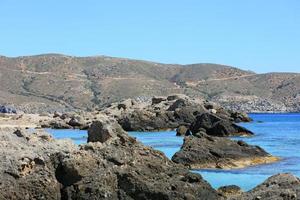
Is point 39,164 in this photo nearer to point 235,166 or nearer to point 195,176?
point 195,176

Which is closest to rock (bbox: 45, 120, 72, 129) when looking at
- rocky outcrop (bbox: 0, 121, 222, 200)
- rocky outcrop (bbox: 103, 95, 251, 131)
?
rocky outcrop (bbox: 103, 95, 251, 131)

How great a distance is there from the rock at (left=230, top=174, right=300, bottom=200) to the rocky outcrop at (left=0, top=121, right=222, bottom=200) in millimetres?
1436

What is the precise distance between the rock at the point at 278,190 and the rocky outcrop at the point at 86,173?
1436 mm

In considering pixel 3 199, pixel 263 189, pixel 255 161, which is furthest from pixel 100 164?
pixel 255 161

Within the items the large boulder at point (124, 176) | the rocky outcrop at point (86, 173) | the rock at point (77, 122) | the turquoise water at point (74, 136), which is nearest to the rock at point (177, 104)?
A: the rock at point (77, 122)

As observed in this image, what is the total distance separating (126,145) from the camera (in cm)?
1334

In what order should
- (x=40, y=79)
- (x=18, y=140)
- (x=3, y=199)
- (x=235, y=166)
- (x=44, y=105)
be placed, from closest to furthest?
1. (x=3, y=199)
2. (x=18, y=140)
3. (x=235, y=166)
4. (x=44, y=105)
5. (x=40, y=79)

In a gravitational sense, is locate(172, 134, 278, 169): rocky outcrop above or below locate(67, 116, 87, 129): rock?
above

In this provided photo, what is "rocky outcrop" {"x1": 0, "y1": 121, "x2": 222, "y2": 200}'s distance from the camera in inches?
437

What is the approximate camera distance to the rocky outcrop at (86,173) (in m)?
11.1

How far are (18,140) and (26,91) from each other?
544 feet

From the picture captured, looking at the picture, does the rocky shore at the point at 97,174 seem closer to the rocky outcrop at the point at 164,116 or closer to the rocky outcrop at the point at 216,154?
the rocky outcrop at the point at 216,154

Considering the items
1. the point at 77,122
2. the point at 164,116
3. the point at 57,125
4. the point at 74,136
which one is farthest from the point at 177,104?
the point at 74,136

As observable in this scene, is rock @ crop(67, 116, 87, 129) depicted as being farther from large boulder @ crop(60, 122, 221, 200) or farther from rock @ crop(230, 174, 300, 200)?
rock @ crop(230, 174, 300, 200)
